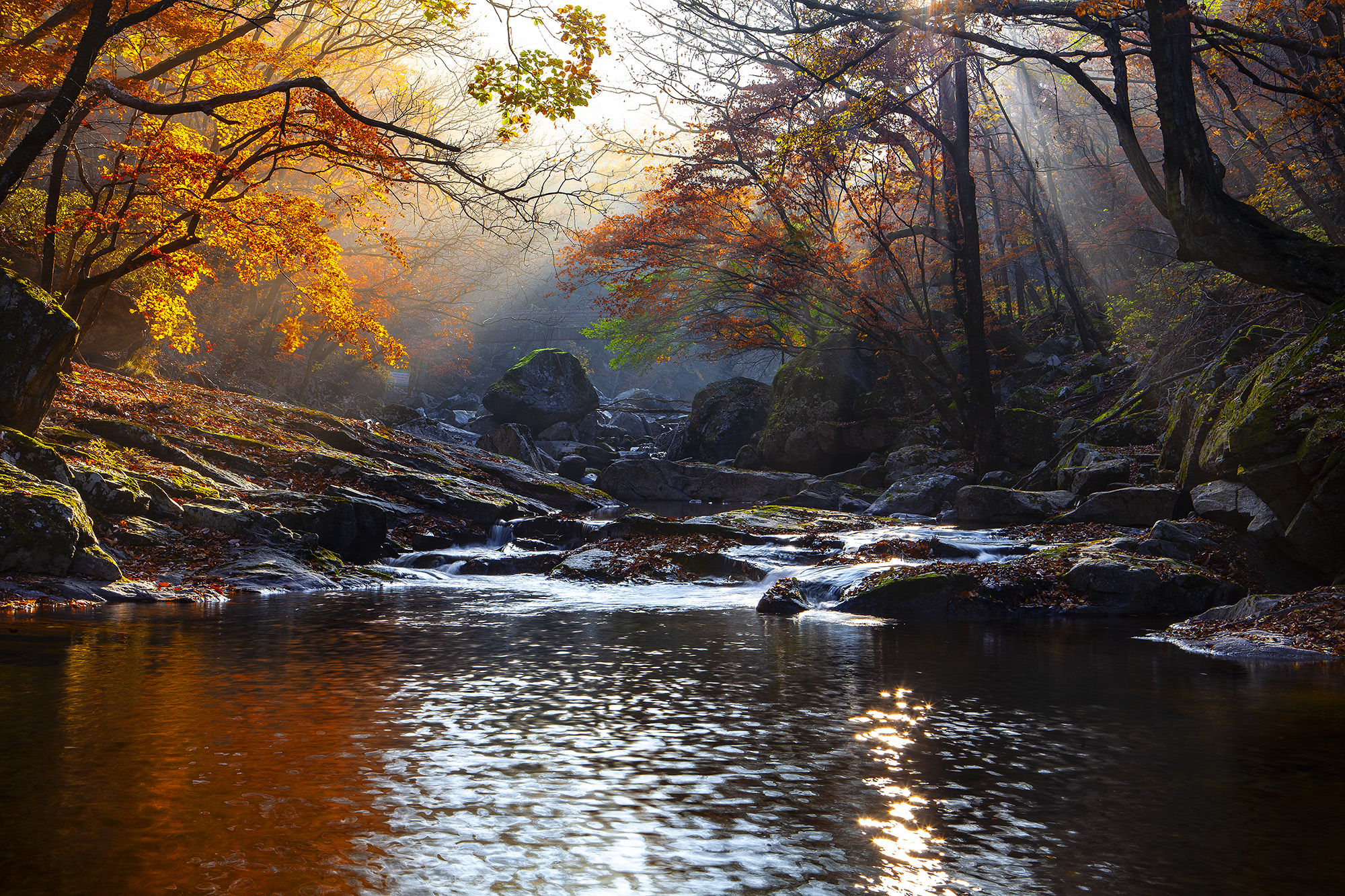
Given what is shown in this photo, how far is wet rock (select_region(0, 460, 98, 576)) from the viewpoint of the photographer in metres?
9.95

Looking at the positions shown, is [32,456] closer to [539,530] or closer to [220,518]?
[220,518]

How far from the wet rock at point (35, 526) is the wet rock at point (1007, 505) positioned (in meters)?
15.5

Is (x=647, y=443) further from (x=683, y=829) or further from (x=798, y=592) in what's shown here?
(x=683, y=829)

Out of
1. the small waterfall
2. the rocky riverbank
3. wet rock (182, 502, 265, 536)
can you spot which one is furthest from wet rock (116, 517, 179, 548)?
the small waterfall

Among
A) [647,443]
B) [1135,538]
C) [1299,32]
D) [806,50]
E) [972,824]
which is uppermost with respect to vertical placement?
[1299,32]

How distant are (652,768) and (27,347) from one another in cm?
1225

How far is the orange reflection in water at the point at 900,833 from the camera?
10.4 feet

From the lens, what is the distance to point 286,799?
3.86 metres

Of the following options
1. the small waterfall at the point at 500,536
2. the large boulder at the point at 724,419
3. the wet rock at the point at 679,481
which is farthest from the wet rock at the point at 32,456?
the large boulder at the point at 724,419

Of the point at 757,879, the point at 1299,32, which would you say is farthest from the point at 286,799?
the point at 1299,32

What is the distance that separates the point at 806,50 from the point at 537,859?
581 inches

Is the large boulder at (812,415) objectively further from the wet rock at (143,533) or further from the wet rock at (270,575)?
the wet rock at (143,533)

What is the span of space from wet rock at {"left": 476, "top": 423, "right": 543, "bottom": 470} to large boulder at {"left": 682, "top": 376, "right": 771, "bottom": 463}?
7050mm

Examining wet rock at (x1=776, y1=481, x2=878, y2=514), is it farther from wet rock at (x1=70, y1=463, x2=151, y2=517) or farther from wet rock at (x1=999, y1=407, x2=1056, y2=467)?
wet rock at (x1=70, y1=463, x2=151, y2=517)
